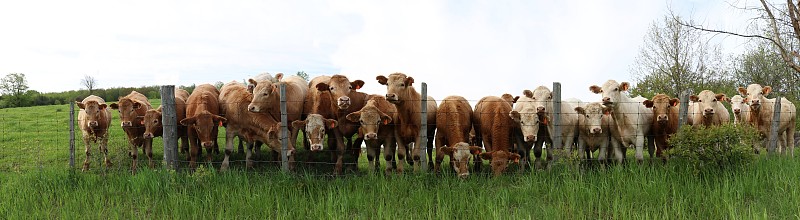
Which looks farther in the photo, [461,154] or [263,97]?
[263,97]

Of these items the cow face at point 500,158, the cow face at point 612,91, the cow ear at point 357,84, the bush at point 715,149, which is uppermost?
the cow ear at point 357,84

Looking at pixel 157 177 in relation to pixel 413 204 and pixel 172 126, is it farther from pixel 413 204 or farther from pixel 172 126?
pixel 413 204

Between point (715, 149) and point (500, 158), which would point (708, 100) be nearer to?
point (715, 149)

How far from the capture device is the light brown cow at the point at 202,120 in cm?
1045

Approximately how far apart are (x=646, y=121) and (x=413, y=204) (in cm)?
632

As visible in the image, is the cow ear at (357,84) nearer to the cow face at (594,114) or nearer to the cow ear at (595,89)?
the cow face at (594,114)

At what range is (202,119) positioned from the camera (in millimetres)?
10500

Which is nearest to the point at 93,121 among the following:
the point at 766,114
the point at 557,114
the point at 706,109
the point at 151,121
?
the point at 151,121

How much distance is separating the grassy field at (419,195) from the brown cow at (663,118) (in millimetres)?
1876

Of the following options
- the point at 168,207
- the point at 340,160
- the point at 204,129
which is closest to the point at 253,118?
the point at 204,129

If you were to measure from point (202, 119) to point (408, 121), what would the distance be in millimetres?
4059

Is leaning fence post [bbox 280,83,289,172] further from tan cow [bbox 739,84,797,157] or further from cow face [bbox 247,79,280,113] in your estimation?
tan cow [bbox 739,84,797,157]

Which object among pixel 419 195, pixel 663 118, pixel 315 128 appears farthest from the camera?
pixel 663 118

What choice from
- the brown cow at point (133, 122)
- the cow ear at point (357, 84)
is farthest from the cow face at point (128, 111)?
the cow ear at point (357, 84)
